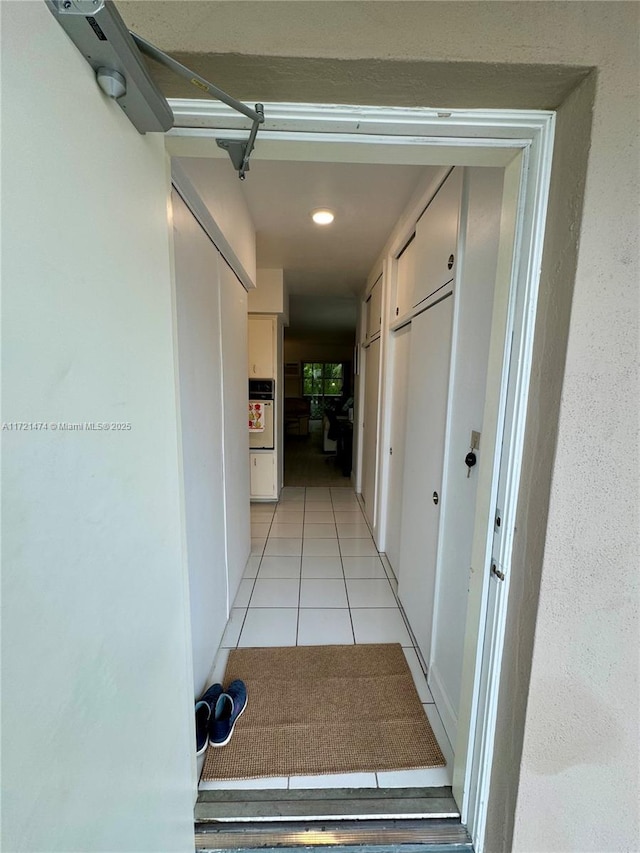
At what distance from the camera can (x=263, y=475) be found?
4129mm

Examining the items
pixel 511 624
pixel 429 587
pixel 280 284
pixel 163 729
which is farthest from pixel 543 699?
pixel 280 284

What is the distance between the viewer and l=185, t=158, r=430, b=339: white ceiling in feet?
6.04

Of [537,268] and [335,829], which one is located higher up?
[537,268]

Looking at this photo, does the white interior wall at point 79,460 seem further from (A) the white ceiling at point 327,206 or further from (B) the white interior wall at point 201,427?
(A) the white ceiling at point 327,206

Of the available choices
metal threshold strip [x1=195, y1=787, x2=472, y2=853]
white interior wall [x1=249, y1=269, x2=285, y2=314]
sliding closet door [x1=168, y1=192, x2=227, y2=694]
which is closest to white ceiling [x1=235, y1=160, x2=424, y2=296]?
white interior wall [x1=249, y1=269, x2=285, y2=314]

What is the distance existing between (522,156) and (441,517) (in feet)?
4.28

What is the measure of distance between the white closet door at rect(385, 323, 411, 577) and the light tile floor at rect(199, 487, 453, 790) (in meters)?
0.20

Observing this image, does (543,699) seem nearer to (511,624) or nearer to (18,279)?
(511,624)

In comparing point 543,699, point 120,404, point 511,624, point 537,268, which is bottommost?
point 543,699

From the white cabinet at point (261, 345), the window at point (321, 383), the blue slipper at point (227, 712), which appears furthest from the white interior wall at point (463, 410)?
the window at point (321, 383)

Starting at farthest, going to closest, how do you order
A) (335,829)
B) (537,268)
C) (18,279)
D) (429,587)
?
1. (429,587)
2. (335,829)
3. (537,268)
4. (18,279)

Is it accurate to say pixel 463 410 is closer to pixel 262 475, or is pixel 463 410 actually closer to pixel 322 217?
pixel 322 217

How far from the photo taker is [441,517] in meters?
1.52

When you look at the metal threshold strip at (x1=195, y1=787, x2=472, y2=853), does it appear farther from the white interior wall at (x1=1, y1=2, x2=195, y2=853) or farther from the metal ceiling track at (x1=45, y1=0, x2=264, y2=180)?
the metal ceiling track at (x1=45, y1=0, x2=264, y2=180)
